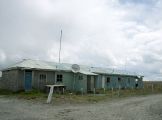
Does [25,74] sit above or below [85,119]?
above

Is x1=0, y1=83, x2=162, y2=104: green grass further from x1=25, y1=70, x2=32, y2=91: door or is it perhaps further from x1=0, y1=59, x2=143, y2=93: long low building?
x1=0, y1=59, x2=143, y2=93: long low building

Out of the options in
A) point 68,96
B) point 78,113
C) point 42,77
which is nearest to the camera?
point 78,113

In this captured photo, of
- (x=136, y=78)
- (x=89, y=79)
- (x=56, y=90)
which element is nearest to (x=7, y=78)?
(x=56, y=90)

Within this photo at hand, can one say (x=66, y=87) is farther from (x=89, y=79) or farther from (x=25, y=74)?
(x=25, y=74)

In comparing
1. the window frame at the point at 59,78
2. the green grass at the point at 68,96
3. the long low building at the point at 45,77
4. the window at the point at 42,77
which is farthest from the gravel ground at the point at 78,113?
the window frame at the point at 59,78

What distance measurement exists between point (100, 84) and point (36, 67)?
1244 cm

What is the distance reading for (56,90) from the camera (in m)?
28.8

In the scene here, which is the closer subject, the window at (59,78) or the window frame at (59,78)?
the window frame at (59,78)

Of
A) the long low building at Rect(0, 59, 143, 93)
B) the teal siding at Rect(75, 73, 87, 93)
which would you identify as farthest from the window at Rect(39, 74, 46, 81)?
the teal siding at Rect(75, 73, 87, 93)

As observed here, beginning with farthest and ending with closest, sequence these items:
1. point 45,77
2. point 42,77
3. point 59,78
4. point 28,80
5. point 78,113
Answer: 1. point 59,78
2. point 45,77
3. point 42,77
4. point 28,80
5. point 78,113

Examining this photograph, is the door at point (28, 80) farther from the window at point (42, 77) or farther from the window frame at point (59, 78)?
the window frame at point (59, 78)

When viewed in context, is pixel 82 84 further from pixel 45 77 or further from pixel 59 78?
pixel 45 77

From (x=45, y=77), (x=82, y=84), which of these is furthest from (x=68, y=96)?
(x=82, y=84)

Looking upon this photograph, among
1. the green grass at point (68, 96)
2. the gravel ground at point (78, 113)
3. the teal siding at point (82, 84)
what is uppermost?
the teal siding at point (82, 84)
